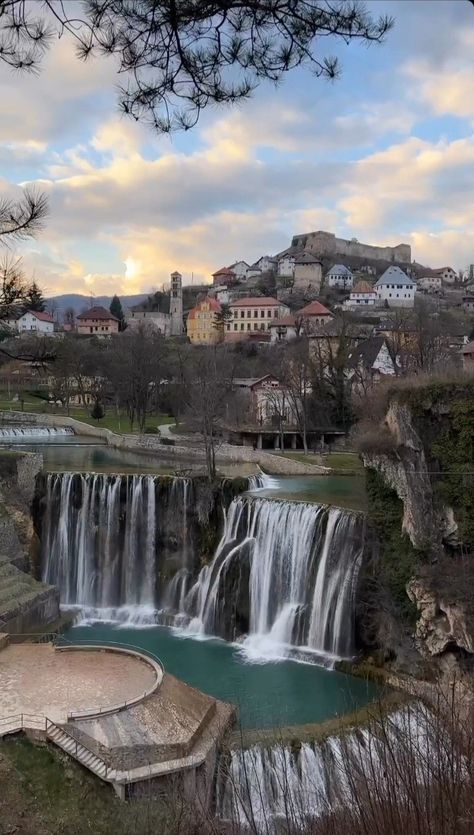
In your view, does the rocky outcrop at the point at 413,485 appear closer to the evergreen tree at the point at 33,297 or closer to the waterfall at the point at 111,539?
the waterfall at the point at 111,539

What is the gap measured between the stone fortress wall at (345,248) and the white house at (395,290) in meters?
15.9

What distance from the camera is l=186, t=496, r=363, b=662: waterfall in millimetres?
18188

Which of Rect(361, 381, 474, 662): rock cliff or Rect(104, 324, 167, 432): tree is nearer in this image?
Rect(361, 381, 474, 662): rock cliff

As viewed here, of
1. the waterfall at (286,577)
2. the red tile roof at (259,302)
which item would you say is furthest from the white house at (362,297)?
the waterfall at (286,577)

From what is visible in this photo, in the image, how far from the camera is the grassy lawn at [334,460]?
2936 centimetres

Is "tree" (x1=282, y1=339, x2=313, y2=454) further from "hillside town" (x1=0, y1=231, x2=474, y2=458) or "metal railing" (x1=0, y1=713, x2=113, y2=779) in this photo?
"metal railing" (x1=0, y1=713, x2=113, y2=779)

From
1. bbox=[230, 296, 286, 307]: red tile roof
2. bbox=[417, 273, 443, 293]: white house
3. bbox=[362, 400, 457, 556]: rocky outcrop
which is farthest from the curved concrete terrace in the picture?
bbox=[417, 273, 443, 293]: white house

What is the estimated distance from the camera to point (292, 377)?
40406 millimetres

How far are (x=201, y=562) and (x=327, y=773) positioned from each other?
601 inches

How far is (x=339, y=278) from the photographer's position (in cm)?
9075

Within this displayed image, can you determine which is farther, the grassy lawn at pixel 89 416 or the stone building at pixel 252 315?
the stone building at pixel 252 315

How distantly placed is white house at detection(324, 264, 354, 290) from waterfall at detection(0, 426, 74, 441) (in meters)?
55.1

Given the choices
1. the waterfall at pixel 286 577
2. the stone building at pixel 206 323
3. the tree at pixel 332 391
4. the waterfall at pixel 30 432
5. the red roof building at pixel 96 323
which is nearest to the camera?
the waterfall at pixel 286 577

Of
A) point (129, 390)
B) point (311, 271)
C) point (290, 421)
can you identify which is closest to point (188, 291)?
point (311, 271)
